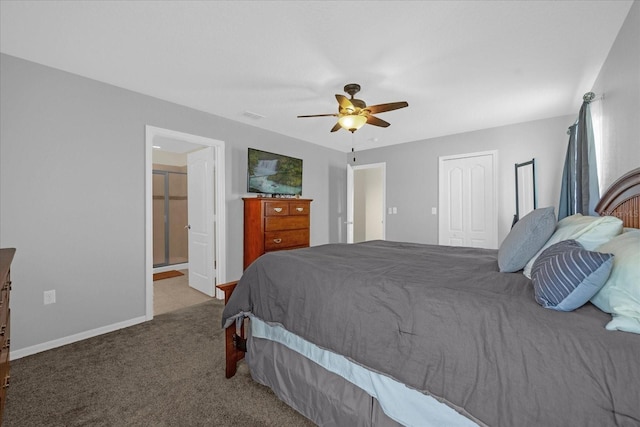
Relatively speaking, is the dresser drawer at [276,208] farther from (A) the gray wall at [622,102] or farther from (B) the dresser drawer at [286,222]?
(A) the gray wall at [622,102]

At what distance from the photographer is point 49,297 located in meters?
2.38

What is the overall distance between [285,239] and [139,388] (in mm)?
2334

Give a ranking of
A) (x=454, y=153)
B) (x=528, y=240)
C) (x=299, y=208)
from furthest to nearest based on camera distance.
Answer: (x=454, y=153) → (x=299, y=208) → (x=528, y=240)

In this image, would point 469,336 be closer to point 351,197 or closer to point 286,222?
point 286,222

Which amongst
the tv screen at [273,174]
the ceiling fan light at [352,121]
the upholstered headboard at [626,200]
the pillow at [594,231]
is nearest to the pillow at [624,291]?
the pillow at [594,231]

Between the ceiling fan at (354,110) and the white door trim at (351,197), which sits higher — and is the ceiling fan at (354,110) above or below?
above

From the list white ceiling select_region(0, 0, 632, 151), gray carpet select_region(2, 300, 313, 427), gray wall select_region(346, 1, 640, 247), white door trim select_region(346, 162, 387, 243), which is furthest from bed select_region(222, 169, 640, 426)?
white door trim select_region(346, 162, 387, 243)

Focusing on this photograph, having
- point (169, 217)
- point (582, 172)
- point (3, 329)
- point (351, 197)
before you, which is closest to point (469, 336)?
point (3, 329)

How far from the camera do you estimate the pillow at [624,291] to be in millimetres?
837

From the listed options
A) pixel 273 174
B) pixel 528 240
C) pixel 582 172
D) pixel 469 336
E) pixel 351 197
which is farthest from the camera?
pixel 351 197

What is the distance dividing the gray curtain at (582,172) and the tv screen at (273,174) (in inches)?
135

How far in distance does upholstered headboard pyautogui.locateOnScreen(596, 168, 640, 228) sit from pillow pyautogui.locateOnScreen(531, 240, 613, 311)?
1.05 metres

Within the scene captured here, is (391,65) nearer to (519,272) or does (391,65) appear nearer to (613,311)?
(519,272)

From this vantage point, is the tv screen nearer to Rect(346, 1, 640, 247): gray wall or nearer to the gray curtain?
Rect(346, 1, 640, 247): gray wall
